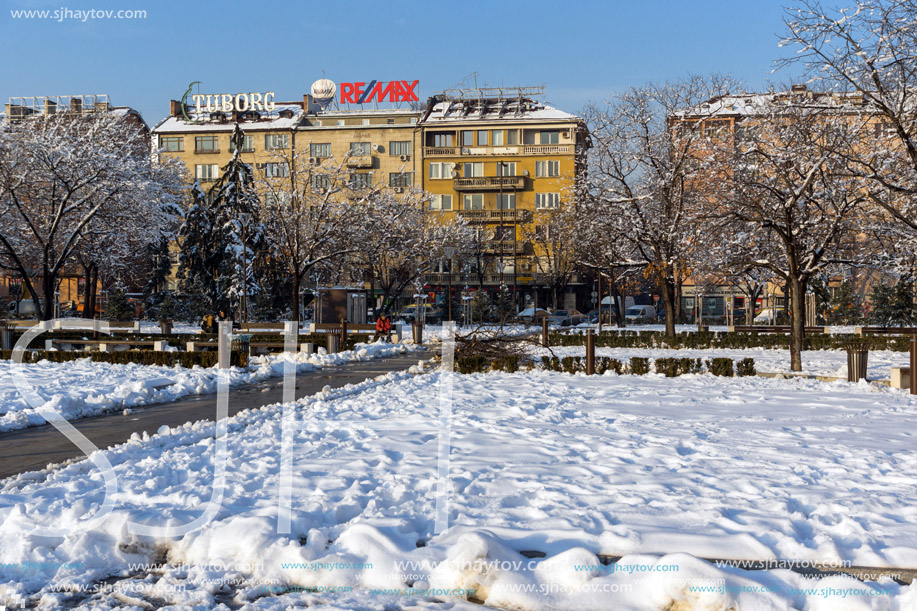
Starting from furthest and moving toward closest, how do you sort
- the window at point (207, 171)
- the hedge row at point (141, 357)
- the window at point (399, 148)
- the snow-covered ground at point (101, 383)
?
the window at point (207, 171), the window at point (399, 148), the hedge row at point (141, 357), the snow-covered ground at point (101, 383)

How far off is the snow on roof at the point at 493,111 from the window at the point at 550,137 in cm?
122

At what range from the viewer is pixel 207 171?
78.9 metres

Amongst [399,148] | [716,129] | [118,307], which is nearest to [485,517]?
[716,129]

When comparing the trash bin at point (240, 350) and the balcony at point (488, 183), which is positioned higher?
the balcony at point (488, 183)

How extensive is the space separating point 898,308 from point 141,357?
38766mm

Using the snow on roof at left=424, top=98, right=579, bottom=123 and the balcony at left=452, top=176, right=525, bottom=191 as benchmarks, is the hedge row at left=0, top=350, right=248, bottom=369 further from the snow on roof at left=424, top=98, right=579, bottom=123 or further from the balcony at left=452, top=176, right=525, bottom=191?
the snow on roof at left=424, top=98, right=579, bottom=123

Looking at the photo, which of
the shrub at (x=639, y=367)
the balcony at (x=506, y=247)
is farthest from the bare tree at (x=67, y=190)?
the balcony at (x=506, y=247)

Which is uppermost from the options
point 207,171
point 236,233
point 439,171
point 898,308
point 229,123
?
point 229,123

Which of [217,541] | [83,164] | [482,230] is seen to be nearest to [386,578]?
[217,541]

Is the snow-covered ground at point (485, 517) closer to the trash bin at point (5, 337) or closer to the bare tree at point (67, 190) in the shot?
the trash bin at point (5, 337)

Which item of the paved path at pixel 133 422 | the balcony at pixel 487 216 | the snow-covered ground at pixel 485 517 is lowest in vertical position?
the paved path at pixel 133 422

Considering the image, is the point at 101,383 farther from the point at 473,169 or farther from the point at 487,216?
the point at 473,169

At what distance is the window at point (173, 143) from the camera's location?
78.8 metres

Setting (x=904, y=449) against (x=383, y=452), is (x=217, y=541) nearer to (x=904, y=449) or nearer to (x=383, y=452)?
(x=383, y=452)
